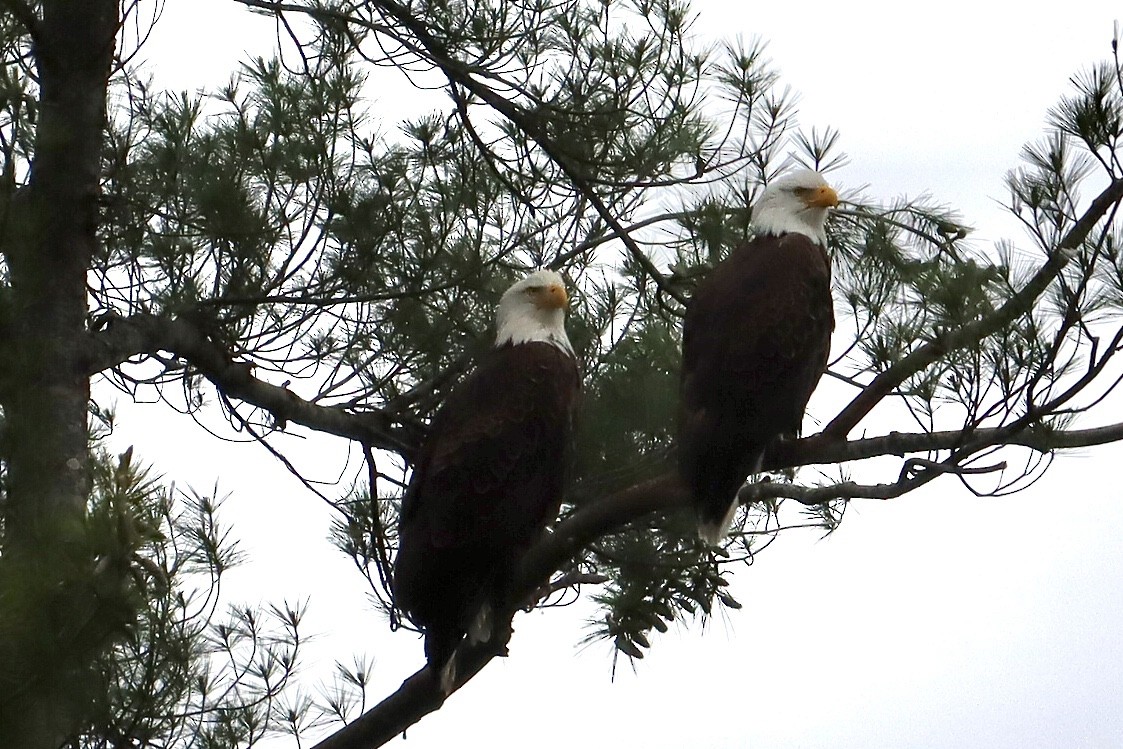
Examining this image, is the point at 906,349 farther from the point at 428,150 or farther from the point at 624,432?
the point at 428,150

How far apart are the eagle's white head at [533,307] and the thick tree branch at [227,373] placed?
329 millimetres

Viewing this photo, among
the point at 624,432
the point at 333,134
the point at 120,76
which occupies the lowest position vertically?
the point at 624,432

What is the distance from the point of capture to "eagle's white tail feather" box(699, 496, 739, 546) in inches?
125

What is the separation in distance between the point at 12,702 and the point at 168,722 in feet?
3.81

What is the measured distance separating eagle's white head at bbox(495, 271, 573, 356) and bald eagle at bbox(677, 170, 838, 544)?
0.30 m

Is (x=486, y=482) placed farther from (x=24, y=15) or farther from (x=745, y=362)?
(x=24, y=15)

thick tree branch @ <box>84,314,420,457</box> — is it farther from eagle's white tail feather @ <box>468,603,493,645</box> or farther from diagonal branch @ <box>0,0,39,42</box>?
diagonal branch @ <box>0,0,39,42</box>

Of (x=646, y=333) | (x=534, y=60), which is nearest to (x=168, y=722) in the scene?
(x=646, y=333)

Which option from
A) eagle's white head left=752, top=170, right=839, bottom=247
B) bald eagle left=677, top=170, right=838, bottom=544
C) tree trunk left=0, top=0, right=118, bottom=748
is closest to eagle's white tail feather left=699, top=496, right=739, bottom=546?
Answer: bald eagle left=677, top=170, right=838, bottom=544

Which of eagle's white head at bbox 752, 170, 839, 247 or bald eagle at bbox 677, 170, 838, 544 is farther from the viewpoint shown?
eagle's white head at bbox 752, 170, 839, 247

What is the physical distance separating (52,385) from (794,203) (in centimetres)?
176

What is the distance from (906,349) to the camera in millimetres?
2885

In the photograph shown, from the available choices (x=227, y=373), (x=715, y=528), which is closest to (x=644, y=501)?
(x=715, y=528)

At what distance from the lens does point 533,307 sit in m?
3.33
